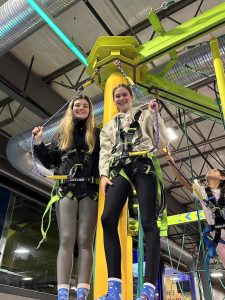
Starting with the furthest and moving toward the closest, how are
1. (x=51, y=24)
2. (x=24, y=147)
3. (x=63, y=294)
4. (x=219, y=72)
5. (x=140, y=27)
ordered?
(x=24, y=147) < (x=140, y=27) < (x=51, y=24) < (x=219, y=72) < (x=63, y=294)

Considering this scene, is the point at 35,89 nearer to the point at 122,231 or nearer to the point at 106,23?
the point at 106,23

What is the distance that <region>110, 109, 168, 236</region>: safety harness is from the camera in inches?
66.4

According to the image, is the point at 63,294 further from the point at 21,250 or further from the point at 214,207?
the point at 21,250

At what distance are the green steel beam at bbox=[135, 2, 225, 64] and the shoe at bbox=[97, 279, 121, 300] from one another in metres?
1.75

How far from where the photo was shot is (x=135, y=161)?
1.72m

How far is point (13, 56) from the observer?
5.04 metres

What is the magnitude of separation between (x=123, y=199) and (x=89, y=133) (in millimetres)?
584

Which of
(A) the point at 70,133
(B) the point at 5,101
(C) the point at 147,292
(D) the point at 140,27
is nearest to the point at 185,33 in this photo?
(A) the point at 70,133

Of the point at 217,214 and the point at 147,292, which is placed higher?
the point at 217,214

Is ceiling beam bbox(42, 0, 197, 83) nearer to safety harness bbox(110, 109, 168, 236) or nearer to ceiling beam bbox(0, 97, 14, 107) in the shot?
ceiling beam bbox(0, 97, 14, 107)

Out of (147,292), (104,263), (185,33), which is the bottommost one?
(147,292)

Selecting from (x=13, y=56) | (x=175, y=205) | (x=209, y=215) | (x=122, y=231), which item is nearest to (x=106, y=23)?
(x=13, y=56)

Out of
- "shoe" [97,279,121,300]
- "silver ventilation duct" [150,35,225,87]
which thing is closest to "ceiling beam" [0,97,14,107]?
"silver ventilation duct" [150,35,225,87]

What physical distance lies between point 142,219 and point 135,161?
0.32 meters
